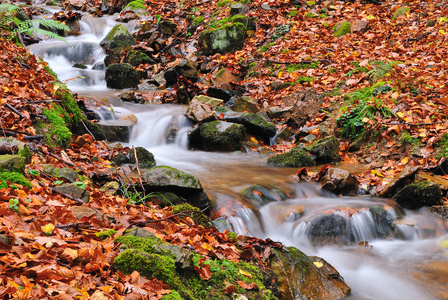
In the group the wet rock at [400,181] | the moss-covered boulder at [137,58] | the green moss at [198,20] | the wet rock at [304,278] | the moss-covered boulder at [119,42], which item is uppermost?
the green moss at [198,20]

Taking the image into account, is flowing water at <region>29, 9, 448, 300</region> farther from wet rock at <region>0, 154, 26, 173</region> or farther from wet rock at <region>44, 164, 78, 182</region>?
wet rock at <region>0, 154, 26, 173</region>

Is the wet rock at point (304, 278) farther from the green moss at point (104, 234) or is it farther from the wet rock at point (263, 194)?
the wet rock at point (263, 194)

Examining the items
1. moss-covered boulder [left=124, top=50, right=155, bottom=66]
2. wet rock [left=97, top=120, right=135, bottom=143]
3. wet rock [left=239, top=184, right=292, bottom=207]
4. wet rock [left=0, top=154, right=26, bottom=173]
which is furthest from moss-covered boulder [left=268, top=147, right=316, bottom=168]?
moss-covered boulder [left=124, top=50, right=155, bottom=66]

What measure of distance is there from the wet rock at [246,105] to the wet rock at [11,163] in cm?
714

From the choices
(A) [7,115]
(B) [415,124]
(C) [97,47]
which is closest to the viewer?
(A) [7,115]

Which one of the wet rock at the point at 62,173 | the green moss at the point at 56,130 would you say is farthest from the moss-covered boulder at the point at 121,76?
the wet rock at the point at 62,173

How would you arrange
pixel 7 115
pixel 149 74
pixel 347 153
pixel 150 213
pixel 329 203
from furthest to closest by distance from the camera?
pixel 149 74 → pixel 347 153 → pixel 329 203 → pixel 7 115 → pixel 150 213

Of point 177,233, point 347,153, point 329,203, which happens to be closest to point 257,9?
point 347,153

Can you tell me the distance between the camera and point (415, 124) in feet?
23.5

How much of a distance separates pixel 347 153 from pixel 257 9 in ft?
28.6

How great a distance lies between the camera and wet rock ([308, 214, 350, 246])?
5075mm

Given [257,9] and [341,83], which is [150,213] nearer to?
[341,83]

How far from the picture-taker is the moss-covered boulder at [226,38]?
13.4 metres

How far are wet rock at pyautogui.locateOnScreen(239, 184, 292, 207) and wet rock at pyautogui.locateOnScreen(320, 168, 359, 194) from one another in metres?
0.79
